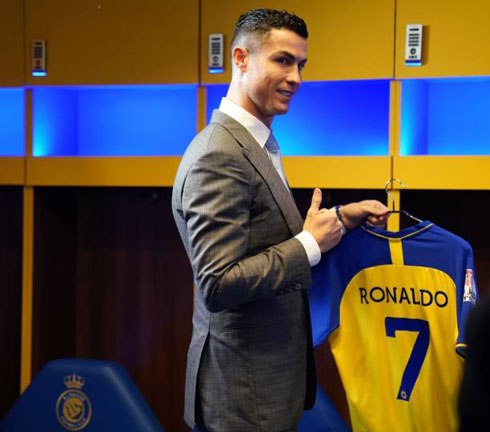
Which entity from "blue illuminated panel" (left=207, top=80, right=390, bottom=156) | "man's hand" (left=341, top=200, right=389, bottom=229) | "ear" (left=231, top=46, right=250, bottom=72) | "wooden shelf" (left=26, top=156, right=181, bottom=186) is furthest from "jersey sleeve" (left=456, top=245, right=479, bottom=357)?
"wooden shelf" (left=26, top=156, right=181, bottom=186)

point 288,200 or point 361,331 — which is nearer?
point 288,200

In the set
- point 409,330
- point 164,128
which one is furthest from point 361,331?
point 164,128

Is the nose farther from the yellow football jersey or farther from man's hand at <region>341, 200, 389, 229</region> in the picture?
the yellow football jersey

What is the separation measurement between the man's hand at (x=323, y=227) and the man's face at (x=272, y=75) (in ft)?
0.87

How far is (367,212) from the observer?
1.97 meters

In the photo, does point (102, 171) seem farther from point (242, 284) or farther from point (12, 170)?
point (242, 284)

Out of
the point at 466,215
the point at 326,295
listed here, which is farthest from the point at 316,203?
the point at 466,215

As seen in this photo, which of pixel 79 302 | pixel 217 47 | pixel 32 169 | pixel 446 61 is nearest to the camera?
pixel 446 61

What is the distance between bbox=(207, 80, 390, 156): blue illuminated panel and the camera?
3.11m

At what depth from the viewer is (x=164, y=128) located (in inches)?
135

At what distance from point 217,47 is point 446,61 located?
0.94 metres

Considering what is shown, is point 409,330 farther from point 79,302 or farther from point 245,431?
point 79,302

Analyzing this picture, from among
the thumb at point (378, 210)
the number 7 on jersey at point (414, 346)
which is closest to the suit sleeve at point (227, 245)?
the thumb at point (378, 210)

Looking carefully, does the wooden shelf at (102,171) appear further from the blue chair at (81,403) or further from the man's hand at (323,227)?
the man's hand at (323,227)
